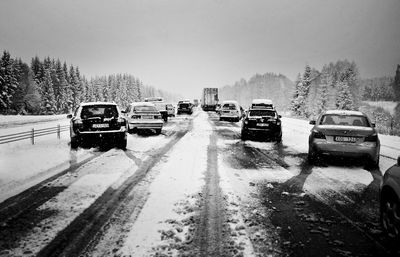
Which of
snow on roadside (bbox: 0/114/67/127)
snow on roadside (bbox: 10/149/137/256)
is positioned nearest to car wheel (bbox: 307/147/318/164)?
snow on roadside (bbox: 10/149/137/256)

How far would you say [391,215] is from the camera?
13.3 ft

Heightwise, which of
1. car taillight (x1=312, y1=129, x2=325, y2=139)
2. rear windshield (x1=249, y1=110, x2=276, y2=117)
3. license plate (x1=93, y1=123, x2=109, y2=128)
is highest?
rear windshield (x1=249, y1=110, x2=276, y2=117)

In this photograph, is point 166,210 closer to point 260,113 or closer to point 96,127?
point 96,127

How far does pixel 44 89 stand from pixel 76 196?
6564 centimetres

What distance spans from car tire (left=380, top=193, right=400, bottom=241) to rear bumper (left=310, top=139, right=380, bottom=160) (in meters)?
4.33

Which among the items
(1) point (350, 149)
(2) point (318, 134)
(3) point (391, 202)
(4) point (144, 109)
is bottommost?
(3) point (391, 202)

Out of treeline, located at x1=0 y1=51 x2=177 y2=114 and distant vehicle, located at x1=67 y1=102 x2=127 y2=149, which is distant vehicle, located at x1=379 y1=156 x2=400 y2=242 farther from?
treeline, located at x1=0 y1=51 x2=177 y2=114

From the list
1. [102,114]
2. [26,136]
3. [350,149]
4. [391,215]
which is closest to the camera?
[391,215]

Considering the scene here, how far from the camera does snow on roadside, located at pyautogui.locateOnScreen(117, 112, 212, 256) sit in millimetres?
3861

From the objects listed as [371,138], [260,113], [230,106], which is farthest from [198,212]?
[230,106]

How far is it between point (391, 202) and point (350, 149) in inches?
178

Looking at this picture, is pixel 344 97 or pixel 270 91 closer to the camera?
pixel 344 97

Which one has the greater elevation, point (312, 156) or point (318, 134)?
point (318, 134)

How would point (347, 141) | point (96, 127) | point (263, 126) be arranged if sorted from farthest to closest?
point (263, 126)
point (96, 127)
point (347, 141)
